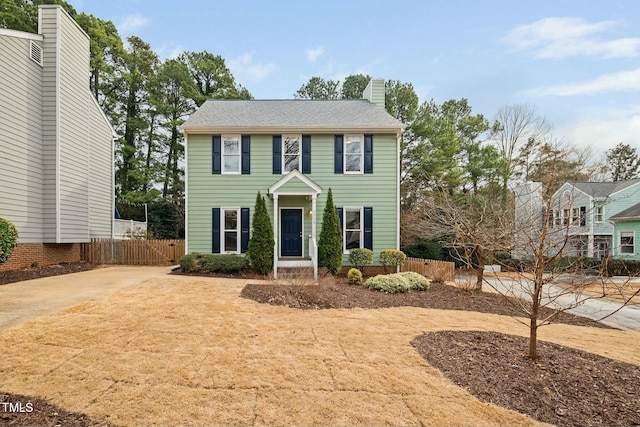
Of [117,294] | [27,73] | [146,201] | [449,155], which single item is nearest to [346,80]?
[449,155]

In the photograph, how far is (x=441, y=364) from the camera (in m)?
4.39

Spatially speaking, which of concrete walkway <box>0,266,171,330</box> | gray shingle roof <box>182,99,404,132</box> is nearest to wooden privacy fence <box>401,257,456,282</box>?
gray shingle roof <box>182,99,404,132</box>

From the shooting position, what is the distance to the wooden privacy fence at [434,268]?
40.3 feet

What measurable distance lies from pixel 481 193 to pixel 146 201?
75.4 ft

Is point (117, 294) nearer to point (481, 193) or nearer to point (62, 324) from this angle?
point (62, 324)

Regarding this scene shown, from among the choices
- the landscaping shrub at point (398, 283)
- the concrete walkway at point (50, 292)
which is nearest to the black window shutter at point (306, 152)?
the landscaping shrub at point (398, 283)

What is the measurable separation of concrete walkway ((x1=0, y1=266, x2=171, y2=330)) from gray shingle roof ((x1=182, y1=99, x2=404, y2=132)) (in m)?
6.45

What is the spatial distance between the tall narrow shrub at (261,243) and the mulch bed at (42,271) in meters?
6.51

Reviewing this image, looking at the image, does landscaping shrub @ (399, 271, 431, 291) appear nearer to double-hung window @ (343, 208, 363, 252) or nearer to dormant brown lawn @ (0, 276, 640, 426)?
dormant brown lawn @ (0, 276, 640, 426)

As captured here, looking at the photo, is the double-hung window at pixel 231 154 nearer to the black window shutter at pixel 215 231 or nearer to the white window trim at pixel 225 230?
the white window trim at pixel 225 230

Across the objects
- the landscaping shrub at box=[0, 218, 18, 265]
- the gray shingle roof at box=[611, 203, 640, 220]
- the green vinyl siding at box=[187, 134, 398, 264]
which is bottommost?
the landscaping shrub at box=[0, 218, 18, 265]

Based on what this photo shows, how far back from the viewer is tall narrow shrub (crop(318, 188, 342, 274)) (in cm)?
1223

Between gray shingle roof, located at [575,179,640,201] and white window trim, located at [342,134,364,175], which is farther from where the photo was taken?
gray shingle roof, located at [575,179,640,201]

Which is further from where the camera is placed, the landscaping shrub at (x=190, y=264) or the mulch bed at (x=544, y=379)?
the landscaping shrub at (x=190, y=264)
